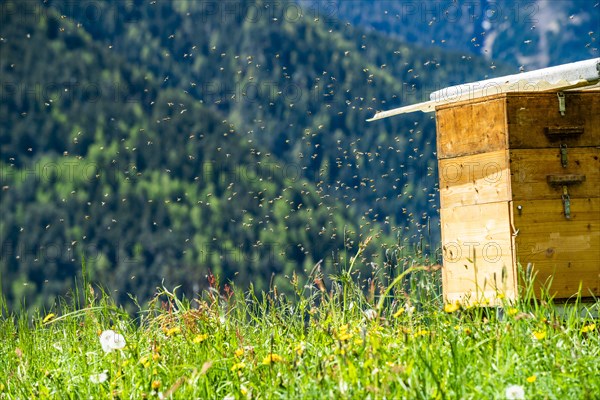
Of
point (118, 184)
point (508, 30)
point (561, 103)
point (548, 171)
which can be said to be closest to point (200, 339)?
point (548, 171)

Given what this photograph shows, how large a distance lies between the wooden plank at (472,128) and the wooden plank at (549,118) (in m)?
0.07

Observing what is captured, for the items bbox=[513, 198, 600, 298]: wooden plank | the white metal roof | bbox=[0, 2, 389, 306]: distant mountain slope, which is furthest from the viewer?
bbox=[0, 2, 389, 306]: distant mountain slope

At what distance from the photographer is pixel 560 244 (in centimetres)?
489

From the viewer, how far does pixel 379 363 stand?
2816 millimetres

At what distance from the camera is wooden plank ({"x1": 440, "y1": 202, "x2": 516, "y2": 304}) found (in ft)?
15.9

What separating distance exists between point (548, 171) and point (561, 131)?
256 millimetres

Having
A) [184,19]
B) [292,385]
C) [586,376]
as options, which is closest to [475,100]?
[586,376]

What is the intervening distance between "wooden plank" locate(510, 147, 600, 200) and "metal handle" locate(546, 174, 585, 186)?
17 millimetres

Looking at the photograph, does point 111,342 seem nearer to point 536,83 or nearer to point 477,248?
point 477,248

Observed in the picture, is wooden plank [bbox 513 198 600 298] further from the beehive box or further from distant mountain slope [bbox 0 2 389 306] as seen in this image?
distant mountain slope [bbox 0 2 389 306]

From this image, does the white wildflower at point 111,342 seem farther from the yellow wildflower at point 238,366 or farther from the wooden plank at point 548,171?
the wooden plank at point 548,171

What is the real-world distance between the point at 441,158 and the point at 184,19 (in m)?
110

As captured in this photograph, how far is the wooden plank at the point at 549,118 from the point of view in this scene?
4.90m

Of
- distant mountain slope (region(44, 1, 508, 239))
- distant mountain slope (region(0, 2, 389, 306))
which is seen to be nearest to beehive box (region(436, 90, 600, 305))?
distant mountain slope (region(0, 2, 389, 306))
